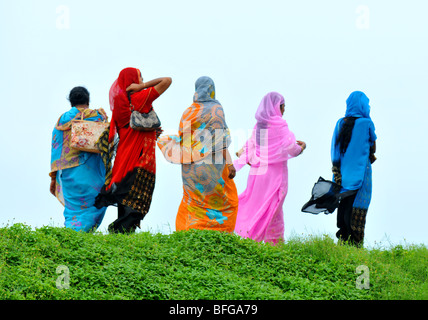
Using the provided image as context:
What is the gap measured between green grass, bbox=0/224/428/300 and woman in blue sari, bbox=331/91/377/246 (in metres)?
0.90

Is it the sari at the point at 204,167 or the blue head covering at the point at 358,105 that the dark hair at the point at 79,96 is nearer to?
the sari at the point at 204,167

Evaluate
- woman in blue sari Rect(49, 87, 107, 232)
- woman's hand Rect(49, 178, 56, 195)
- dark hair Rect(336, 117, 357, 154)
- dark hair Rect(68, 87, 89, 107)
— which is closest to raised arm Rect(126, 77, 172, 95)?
woman in blue sari Rect(49, 87, 107, 232)

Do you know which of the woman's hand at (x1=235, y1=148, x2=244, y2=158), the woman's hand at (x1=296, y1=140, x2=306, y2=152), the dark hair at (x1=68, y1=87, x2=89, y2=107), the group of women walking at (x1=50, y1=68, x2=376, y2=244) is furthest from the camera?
the woman's hand at (x1=235, y1=148, x2=244, y2=158)

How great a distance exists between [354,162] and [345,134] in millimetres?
493

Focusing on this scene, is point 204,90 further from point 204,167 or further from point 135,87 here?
point 204,167

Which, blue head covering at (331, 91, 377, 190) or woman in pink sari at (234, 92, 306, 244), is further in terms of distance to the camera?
woman in pink sari at (234, 92, 306, 244)

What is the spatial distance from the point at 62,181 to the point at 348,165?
14.7 ft

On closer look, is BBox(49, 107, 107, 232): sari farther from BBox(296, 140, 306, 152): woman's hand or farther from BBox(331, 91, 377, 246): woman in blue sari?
BBox(331, 91, 377, 246): woman in blue sari

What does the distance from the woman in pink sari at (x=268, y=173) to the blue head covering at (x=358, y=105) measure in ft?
3.09

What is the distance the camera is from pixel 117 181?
10.3m

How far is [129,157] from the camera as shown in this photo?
33.8 ft

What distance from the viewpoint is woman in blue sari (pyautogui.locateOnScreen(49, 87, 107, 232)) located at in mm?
10797
